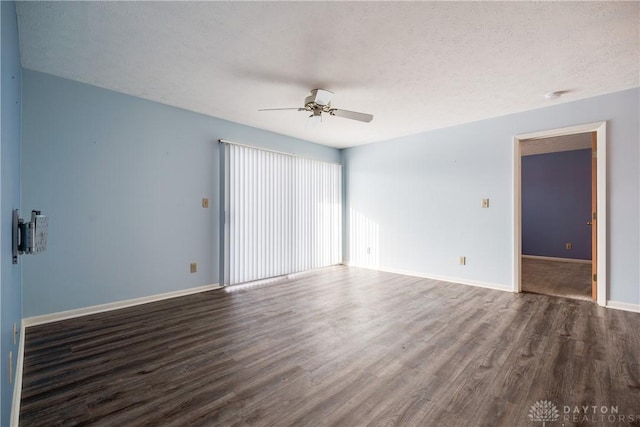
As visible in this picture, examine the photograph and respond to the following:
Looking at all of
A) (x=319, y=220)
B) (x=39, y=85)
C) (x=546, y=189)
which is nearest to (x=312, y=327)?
(x=319, y=220)

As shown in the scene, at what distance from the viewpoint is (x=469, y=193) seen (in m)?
4.43

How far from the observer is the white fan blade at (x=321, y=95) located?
298 cm

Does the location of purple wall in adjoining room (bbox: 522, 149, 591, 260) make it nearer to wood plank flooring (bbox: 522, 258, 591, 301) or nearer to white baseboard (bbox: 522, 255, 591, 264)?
white baseboard (bbox: 522, 255, 591, 264)

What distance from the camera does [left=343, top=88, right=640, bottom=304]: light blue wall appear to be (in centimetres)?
327

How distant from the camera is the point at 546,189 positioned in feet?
22.1

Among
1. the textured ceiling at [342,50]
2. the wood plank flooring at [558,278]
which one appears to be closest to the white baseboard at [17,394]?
the textured ceiling at [342,50]

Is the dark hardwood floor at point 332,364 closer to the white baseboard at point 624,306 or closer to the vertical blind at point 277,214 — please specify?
the white baseboard at point 624,306

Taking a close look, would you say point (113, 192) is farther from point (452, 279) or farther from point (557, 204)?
point (557, 204)

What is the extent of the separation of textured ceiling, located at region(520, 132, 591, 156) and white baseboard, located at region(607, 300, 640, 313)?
3.04 meters

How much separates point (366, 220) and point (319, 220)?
97 cm

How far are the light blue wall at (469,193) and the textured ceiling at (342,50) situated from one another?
1.54ft

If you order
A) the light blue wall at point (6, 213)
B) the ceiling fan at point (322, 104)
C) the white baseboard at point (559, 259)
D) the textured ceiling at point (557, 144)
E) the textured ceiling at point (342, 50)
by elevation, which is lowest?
the white baseboard at point (559, 259)

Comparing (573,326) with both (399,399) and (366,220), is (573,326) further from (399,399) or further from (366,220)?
(366,220)

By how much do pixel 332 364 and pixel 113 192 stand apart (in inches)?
120
